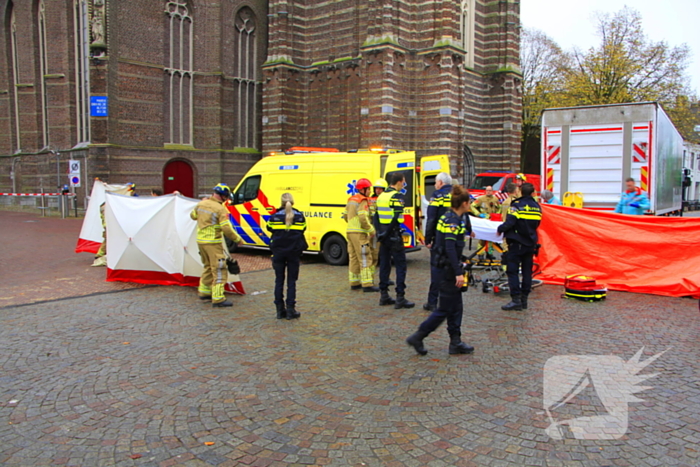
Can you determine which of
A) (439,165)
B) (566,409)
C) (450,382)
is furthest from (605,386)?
(439,165)

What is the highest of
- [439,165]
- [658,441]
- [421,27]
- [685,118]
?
[421,27]

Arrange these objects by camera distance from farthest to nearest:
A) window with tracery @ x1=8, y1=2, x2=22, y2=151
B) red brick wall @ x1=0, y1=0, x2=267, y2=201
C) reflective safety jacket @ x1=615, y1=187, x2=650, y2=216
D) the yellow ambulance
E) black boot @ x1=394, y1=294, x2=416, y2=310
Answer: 1. window with tracery @ x1=8, y1=2, x2=22, y2=151
2. red brick wall @ x1=0, y1=0, x2=267, y2=201
3. the yellow ambulance
4. reflective safety jacket @ x1=615, y1=187, x2=650, y2=216
5. black boot @ x1=394, y1=294, x2=416, y2=310

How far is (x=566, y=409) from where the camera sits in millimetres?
4195

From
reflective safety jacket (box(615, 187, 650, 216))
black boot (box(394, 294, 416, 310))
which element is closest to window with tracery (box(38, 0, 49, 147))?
black boot (box(394, 294, 416, 310))

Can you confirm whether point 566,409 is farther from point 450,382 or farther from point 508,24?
point 508,24

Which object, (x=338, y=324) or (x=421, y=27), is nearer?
(x=338, y=324)

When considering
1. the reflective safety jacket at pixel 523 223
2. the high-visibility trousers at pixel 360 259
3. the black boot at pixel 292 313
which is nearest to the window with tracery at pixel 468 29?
the high-visibility trousers at pixel 360 259

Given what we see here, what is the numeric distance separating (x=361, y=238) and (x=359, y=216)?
1.23 ft

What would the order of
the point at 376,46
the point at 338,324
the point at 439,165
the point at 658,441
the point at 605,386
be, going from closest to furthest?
1. the point at 658,441
2. the point at 605,386
3. the point at 338,324
4. the point at 439,165
5. the point at 376,46

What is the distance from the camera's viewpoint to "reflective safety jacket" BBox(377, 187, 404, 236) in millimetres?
7598

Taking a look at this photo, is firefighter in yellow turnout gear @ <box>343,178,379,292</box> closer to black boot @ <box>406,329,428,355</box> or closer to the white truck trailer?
black boot @ <box>406,329,428,355</box>

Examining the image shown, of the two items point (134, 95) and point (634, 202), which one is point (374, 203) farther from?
point (134, 95)

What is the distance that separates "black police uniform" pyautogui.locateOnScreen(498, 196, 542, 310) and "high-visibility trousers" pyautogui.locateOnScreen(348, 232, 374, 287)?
2.27 m

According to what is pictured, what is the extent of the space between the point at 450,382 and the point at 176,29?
25707 millimetres
